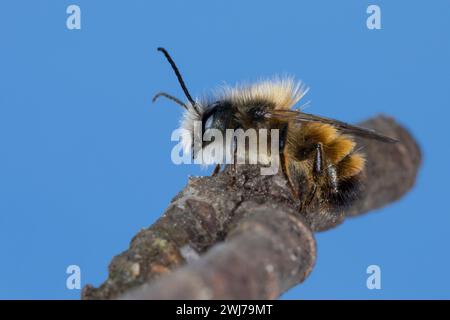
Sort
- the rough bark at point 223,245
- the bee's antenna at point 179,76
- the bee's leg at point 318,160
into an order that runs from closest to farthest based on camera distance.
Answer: the rough bark at point 223,245, the bee's antenna at point 179,76, the bee's leg at point 318,160

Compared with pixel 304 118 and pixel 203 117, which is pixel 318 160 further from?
pixel 203 117

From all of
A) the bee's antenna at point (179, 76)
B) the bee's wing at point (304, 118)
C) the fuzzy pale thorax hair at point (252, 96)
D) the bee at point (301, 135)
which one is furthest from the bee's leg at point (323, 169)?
the bee's antenna at point (179, 76)

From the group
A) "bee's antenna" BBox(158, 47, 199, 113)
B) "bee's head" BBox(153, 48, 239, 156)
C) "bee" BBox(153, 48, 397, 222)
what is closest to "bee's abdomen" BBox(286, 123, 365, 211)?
"bee" BBox(153, 48, 397, 222)

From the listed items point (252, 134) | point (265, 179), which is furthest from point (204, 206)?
point (252, 134)

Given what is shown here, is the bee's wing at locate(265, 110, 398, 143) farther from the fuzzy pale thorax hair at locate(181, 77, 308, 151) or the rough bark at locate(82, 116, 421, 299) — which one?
the rough bark at locate(82, 116, 421, 299)

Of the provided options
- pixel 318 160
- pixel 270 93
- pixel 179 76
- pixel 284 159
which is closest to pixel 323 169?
pixel 318 160

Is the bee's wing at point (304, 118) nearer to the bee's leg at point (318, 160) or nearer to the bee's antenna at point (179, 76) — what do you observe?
the bee's leg at point (318, 160)
